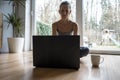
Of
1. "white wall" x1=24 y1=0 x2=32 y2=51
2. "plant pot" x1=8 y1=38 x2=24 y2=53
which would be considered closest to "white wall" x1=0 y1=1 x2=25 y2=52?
"plant pot" x1=8 y1=38 x2=24 y2=53

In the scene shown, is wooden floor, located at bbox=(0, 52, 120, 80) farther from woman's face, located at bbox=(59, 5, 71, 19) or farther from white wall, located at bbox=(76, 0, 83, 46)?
white wall, located at bbox=(76, 0, 83, 46)

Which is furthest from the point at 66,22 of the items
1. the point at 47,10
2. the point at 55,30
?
the point at 47,10

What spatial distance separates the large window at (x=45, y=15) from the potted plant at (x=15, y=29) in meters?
0.46

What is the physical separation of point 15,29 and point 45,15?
81 centimetres

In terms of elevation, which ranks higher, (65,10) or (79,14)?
(79,14)

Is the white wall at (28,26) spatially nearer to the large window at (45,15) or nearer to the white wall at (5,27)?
the large window at (45,15)

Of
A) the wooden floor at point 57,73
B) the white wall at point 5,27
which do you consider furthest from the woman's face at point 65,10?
the white wall at point 5,27

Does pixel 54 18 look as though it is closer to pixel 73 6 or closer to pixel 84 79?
pixel 73 6

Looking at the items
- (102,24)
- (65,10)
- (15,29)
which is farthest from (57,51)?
(15,29)

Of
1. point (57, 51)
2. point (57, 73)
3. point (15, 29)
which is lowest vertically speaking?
point (57, 73)

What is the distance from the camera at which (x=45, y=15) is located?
15.9ft

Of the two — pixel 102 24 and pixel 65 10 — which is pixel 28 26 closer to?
pixel 102 24

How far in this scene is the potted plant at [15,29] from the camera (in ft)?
13.9

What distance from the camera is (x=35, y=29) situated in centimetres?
488
